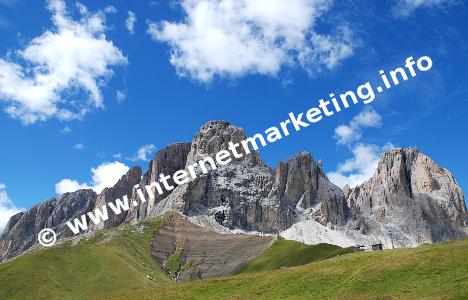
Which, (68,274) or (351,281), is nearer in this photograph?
(351,281)

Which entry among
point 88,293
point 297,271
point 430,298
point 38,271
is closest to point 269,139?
point 297,271

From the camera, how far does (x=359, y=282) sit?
68.4 metres

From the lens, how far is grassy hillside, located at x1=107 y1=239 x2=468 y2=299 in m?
62.1

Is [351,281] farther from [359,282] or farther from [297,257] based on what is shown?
[297,257]

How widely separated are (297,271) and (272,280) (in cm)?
442

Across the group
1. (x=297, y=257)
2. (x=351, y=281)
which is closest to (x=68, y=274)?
(x=297, y=257)

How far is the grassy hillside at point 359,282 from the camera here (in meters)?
62.1

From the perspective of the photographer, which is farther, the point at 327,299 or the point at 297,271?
the point at 297,271

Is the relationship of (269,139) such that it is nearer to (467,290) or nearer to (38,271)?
(467,290)

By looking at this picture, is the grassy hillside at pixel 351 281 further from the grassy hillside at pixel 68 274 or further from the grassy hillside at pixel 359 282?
the grassy hillside at pixel 68 274

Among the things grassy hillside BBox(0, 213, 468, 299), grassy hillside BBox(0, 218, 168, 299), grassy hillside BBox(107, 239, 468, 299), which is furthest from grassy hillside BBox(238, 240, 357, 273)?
grassy hillside BBox(107, 239, 468, 299)

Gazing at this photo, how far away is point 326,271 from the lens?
249 feet

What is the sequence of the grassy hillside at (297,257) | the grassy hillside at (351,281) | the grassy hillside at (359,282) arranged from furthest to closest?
1. the grassy hillside at (297,257)
2. the grassy hillside at (351,281)
3. the grassy hillside at (359,282)

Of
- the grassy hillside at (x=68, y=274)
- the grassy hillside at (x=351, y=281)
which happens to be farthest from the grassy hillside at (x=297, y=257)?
the grassy hillside at (x=351, y=281)
